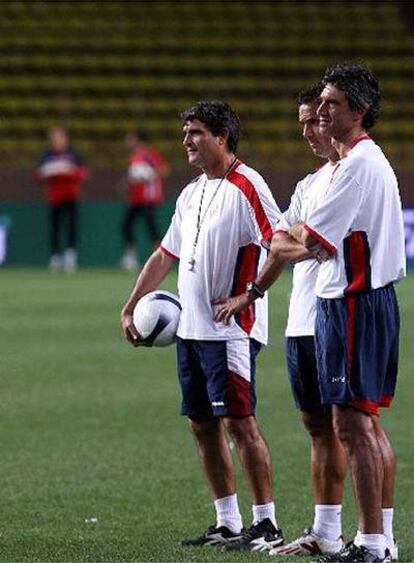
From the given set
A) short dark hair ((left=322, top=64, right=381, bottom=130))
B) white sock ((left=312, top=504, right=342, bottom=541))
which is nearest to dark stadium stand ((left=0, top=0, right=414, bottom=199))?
white sock ((left=312, top=504, right=342, bottom=541))

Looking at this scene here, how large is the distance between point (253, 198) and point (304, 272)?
0.44 m

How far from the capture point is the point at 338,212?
6645 millimetres

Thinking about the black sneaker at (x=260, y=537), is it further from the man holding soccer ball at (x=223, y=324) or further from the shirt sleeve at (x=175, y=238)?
the shirt sleeve at (x=175, y=238)

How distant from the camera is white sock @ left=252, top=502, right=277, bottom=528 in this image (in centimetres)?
784

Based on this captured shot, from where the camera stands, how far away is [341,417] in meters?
6.77

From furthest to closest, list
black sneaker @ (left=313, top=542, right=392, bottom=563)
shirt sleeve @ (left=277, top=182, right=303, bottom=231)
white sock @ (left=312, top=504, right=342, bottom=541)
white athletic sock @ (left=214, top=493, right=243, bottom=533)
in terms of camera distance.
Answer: white athletic sock @ (left=214, top=493, right=243, bottom=533) → white sock @ (left=312, top=504, right=342, bottom=541) → shirt sleeve @ (left=277, top=182, right=303, bottom=231) → black sneaker @ (left=313, top=542, right=392, bottom=563)

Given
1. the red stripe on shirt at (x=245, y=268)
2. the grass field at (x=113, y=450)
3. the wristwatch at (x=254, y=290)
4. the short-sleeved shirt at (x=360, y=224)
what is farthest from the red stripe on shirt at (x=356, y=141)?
the grass field at (x=113, y=450)

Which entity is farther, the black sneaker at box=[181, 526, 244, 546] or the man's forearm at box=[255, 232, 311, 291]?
the black sneaker at box=[181, 526, 244, 546]

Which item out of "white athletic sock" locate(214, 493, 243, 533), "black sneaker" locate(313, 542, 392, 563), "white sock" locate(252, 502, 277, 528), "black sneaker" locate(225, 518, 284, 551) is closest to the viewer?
"black sneaker" locate(313, 542, 392, 563)

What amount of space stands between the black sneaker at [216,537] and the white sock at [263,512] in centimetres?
13

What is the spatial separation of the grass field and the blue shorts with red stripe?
100 cm

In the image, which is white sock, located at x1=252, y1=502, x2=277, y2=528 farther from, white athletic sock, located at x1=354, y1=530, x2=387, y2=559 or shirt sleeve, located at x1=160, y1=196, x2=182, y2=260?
shirt sleeve, located at x1=160, y1=196, x2=182, y2=260

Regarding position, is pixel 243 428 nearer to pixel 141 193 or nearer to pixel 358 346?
pixel 358 346

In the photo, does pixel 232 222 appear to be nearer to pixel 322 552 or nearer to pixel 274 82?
pixel 322 552
